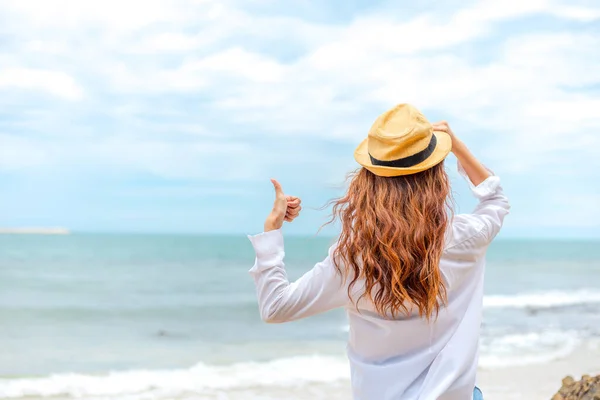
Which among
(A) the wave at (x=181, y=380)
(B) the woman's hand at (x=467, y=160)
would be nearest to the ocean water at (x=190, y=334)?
(A) the wave at (x=181, y=380)

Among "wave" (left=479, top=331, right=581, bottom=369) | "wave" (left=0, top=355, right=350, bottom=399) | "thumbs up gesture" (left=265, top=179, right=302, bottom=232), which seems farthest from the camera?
"wave" (left=479, top=331, right=581, bottom=369)

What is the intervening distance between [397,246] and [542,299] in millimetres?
14194

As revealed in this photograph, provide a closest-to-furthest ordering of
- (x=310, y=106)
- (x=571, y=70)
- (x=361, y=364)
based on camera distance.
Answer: (x=361, y=364), (x=571, y=70), (x=310, y=106)

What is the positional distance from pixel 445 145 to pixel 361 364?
578 mm

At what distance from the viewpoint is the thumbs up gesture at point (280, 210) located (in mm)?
1621

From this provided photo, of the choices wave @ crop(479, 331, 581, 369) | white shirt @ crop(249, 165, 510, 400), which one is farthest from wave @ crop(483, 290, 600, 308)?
white shirt @ crop(249, 165, 510, 400)

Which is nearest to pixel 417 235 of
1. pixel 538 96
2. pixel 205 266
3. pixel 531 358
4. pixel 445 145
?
pixel 445 145

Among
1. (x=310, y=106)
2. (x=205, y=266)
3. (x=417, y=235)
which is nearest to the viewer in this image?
(x=417, y=235)

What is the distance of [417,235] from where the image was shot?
4.89 feet

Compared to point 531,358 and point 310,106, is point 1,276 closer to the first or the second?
point 531,358

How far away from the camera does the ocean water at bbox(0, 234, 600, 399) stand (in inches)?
272

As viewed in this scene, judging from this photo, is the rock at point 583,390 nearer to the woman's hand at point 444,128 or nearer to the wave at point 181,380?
the woman's hand at point 444,128

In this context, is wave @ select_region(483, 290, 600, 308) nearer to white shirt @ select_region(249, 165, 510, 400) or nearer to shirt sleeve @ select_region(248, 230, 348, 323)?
white shirt @ select_region(249, 165, 510, 400)

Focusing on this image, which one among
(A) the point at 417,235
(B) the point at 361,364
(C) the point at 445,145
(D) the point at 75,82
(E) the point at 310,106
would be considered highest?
(C) the point at 445,145
